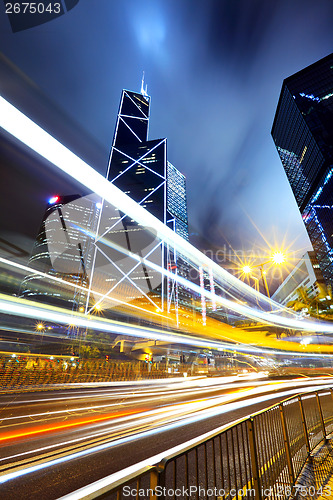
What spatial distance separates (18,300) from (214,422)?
43.2 ft

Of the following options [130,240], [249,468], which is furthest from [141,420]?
[130,240]

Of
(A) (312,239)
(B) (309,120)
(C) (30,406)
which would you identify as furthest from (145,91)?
Answer: (C) (30,406)

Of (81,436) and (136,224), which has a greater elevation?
(136,224)

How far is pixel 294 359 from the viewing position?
121 feet

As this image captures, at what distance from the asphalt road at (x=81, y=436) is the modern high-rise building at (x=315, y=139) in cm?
10360

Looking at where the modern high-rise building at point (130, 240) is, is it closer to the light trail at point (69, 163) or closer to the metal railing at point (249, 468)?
the light trail at point (69, 163)

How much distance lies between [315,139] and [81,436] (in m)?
112

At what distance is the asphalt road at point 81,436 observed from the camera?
4298 millimetres

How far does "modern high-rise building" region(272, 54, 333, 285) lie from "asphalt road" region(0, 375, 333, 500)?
340 feet

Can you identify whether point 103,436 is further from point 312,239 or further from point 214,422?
point 312,239

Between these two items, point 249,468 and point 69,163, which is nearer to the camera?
point 249,468

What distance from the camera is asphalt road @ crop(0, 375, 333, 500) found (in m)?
4.30

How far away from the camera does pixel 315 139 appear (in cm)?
9144

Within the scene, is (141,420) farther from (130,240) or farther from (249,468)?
(130,240)
